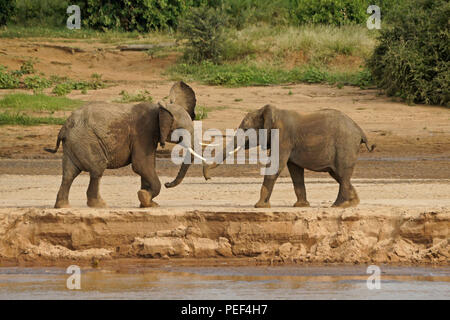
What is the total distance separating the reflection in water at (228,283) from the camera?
995 centimetres

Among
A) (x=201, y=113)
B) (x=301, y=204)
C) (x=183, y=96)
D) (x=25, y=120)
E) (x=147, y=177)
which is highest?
(x=183, y=96)

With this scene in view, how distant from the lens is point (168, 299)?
9922 mm

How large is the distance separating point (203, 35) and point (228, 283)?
14340 mm

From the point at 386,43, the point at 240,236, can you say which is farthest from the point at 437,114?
the point at 240,236

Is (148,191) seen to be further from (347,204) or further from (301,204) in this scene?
(347,204)

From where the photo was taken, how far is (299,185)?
473 inches

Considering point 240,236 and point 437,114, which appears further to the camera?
point 437,114

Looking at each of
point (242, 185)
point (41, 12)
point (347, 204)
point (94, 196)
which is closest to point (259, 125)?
point (347, 204)

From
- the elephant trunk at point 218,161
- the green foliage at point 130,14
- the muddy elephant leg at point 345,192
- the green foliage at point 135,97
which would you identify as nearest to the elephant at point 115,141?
the elephant trunk at point 218,161

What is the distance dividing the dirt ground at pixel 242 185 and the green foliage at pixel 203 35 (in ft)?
2.40

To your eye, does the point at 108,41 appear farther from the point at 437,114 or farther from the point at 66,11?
the point at 437,114

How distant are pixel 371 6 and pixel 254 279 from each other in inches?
702

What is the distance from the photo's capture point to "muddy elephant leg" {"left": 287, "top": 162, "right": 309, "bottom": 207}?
1199 centimetres
